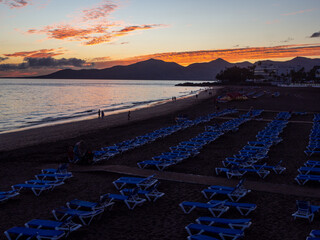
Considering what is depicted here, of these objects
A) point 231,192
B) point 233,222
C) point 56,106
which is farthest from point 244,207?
point 56,106

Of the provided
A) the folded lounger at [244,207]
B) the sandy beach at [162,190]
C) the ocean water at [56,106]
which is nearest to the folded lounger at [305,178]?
the sandy beach at [162,190]

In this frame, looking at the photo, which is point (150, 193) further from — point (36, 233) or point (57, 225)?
point (36, 233)

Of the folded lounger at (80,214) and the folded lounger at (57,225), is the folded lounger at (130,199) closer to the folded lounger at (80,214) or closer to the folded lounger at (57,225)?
the folded lounger at (80,214)

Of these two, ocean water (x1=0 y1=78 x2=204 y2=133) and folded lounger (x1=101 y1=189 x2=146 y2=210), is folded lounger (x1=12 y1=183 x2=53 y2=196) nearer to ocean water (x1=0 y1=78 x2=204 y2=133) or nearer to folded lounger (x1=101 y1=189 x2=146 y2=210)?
folded lounger (x1=101 y1=189 x2=146 y2=210)

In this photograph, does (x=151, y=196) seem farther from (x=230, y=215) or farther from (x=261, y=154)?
(x=261, y=154)

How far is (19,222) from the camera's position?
23.7ft

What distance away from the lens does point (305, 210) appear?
22.8 ft

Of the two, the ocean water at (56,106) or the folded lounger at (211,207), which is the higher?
the folded lounger at (211,207)

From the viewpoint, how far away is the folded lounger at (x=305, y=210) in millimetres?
6809

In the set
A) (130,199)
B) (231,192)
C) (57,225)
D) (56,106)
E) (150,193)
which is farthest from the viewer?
(56,106)

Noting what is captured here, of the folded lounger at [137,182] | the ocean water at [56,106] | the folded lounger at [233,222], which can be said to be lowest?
the ocean water at [56,106]

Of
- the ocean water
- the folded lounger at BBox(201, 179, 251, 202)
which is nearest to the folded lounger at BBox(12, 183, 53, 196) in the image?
the folded lounger at BBox(201, 179, 251, 202)

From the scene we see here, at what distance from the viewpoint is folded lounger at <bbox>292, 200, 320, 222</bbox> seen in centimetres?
681

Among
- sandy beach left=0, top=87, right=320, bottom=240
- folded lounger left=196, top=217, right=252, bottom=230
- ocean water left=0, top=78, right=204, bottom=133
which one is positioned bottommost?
ocean water left=0, top=78, right=204, bottom=133
